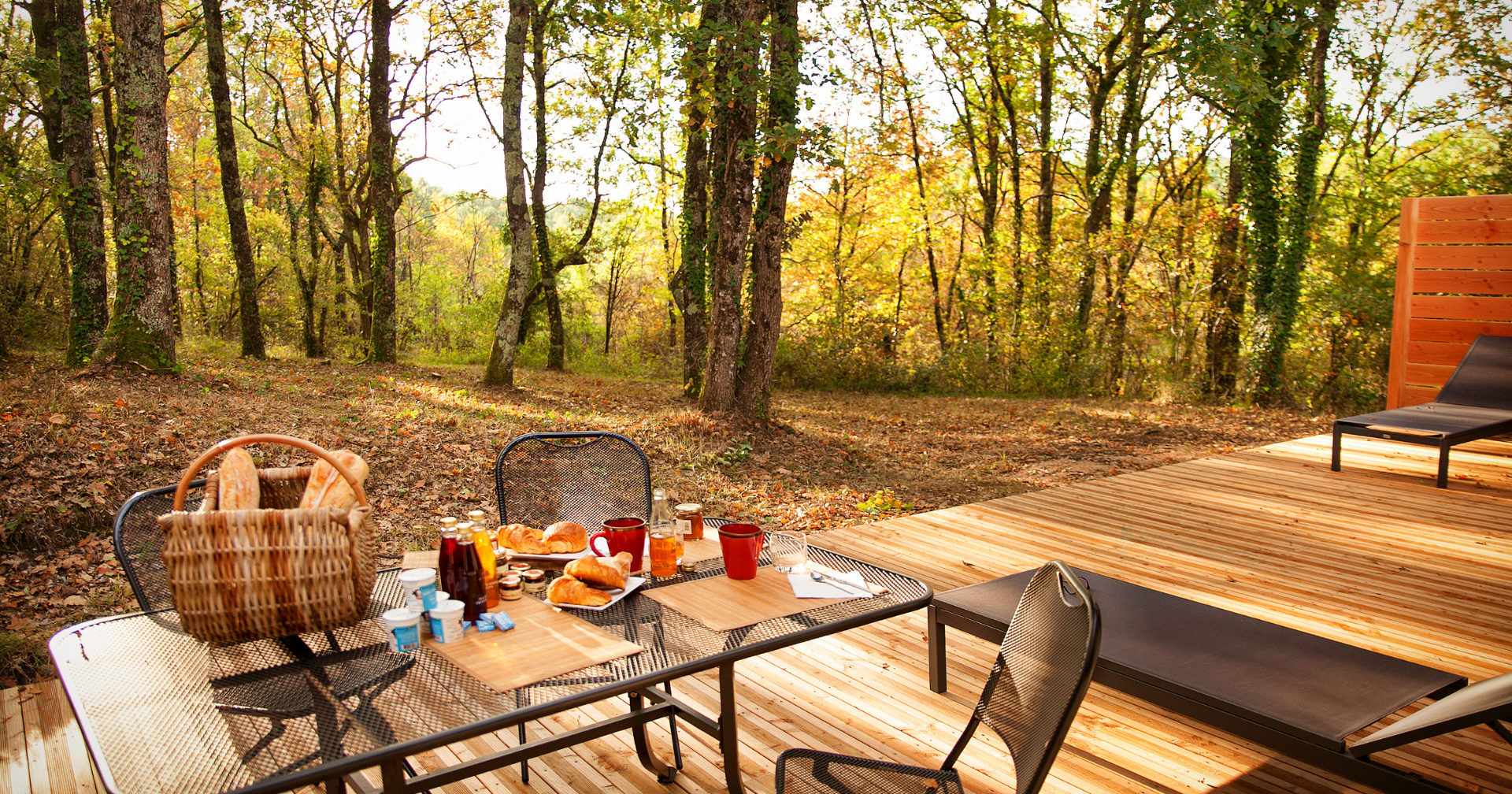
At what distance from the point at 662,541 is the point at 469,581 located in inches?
17.6

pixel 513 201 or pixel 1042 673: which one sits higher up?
pixel 513 201

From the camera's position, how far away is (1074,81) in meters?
14.6

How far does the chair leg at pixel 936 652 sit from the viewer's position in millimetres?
2816

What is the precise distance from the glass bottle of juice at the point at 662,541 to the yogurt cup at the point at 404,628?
56cm

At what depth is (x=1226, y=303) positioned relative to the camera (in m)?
11.0

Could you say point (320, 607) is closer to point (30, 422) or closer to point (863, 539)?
point (863, 539)

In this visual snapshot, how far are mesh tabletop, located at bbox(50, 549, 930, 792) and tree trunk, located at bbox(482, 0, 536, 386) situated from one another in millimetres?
7740

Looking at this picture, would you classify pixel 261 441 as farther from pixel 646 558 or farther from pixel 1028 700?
pixel 1028 700

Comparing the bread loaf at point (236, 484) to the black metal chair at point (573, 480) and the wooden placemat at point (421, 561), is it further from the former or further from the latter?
the black metal chair at point (573, 480)

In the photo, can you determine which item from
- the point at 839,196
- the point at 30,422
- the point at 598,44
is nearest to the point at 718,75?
the point at 30,422

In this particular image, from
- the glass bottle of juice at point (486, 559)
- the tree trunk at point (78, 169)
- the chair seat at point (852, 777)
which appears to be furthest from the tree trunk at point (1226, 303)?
the tree trunk at point (78, 169)

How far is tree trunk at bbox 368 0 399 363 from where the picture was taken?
10.6 meters

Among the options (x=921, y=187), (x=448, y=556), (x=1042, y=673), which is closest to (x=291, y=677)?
(x=448, y=556)

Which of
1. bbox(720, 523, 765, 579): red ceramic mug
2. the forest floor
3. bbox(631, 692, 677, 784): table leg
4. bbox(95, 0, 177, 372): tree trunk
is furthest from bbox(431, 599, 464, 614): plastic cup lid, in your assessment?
bbox(95, 0, 177, 372): tree trunk
